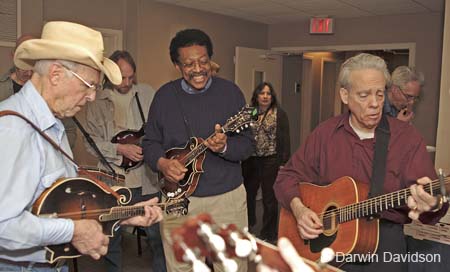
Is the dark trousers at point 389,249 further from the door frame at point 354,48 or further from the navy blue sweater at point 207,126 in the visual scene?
the door frame at point 354,48

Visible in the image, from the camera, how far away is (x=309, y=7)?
17.6 ft

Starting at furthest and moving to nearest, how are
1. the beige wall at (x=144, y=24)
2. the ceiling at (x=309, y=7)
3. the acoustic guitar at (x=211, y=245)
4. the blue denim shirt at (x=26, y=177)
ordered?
the ceiling at (x=309, y=7), the beige wall at (x=144, y=24), the blue denim shirt at (x=26, y=177), the acoustic guitar at (x=211, y=245)

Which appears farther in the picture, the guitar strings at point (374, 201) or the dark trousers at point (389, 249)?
the dark trousers at point (389, 249)

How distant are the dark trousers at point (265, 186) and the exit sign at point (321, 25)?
2.21 m

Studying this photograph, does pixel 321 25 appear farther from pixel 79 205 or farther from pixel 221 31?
pixel 79 205

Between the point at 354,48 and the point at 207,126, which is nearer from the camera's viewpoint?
the point at 207,126

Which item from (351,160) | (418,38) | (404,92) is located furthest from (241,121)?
(418,38)

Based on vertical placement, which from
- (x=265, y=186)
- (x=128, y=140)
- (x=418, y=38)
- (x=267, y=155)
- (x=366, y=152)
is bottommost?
(x=265, y=186)

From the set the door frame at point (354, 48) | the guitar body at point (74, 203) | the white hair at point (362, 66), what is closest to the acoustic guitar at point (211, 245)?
the guitar body at point (74, 203)

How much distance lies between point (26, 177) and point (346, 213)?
46.2 inches

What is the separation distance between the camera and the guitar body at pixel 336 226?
66.8 inches

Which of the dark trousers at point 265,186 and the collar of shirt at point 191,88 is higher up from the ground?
the collar of shirt at point 191,88

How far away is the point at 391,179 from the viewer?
66.9 inches

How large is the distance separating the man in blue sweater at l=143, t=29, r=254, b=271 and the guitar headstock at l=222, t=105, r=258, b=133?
6cm
